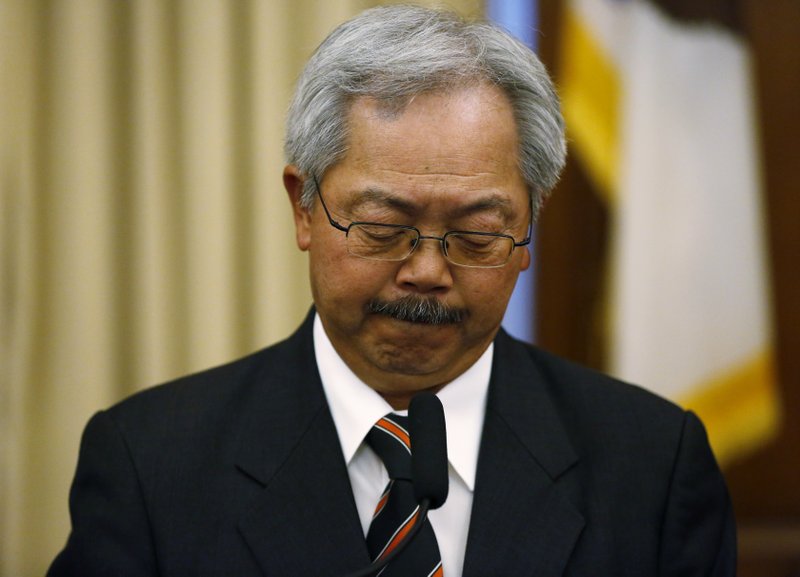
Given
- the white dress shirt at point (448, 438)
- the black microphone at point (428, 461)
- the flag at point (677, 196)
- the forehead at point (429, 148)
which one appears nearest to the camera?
the black microphone at point (428, 461)

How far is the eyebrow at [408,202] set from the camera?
1.73 meters

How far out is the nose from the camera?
5.70 ft

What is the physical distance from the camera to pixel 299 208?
6.30 ft

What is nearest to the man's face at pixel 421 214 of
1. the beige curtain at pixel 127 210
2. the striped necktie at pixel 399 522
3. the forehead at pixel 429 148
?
the forehead at pixel 429 148

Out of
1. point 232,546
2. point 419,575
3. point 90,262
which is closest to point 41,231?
point 90,262

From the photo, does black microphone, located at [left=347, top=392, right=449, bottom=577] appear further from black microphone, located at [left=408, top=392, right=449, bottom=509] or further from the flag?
the flag

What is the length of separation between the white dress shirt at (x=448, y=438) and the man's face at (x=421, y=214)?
7 centimetres

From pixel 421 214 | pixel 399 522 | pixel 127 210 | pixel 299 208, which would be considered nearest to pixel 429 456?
pixel 399 522

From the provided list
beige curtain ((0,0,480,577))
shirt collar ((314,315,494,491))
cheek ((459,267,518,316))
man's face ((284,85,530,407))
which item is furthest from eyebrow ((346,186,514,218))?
beige curtain ((0,0,480,577))

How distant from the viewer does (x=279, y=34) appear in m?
3.16

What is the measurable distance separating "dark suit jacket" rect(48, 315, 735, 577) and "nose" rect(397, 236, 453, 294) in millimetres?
331

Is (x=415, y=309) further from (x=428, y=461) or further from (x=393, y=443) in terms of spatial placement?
(x=428, y=461)

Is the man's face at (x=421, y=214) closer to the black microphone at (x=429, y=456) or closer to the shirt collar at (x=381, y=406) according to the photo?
the shirt collar at (x=381, y=406)

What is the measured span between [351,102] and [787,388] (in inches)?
82.6
